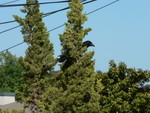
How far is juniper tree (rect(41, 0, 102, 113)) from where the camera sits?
71.1ft

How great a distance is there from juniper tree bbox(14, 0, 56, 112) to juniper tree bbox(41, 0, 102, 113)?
6.52 meters

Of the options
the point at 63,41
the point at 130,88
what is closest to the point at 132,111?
the point at 130,88

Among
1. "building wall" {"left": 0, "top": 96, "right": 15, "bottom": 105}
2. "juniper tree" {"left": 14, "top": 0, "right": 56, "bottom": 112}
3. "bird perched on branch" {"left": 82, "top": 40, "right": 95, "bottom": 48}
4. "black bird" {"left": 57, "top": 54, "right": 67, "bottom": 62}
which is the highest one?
"building wall" {"left": 0, "top": 96, "right": 15, "bottom": 105}

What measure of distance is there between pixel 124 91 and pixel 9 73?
69171 millimetres

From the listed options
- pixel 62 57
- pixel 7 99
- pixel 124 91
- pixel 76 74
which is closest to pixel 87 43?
pixel 62 57

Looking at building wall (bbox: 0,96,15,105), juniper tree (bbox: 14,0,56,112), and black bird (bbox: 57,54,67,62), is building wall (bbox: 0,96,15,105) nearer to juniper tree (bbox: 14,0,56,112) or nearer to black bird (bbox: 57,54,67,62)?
juniper tree (bbox: 14,0,56,112)

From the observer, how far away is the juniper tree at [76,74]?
21656 millimetres

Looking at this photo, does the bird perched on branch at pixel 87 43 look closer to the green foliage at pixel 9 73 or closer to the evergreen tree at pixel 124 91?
the evergreen tree at pixel 124 91

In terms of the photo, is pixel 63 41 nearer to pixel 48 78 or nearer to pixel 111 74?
pixel 111 74

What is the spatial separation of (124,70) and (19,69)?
6666cm

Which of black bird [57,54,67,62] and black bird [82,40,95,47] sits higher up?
black bird [82,40,95,47]

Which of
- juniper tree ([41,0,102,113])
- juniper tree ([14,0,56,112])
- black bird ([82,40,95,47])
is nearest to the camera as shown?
juniper tree ([41,0,102,113])

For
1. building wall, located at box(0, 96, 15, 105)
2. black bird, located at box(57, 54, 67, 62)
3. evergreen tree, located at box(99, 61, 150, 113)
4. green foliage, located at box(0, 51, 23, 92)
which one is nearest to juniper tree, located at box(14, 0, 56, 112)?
evergreen tree, located at box(99, 61, 150, 113)

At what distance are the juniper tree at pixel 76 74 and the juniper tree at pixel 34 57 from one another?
21.4 feet
